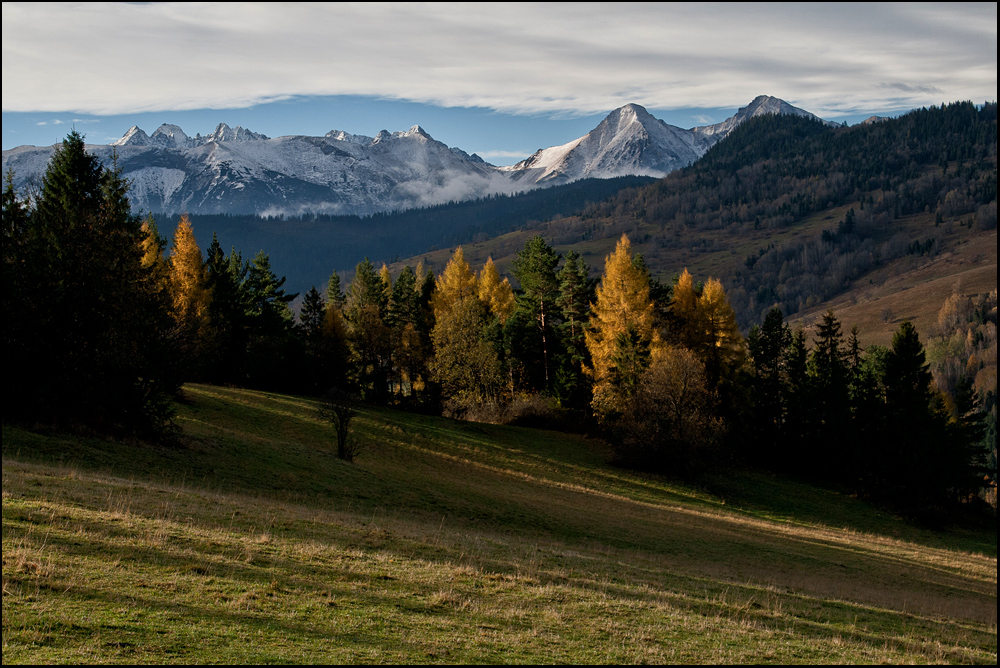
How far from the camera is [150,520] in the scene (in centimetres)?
1559

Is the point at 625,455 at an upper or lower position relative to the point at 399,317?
lower

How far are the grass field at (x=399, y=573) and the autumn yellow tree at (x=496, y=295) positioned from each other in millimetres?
33745

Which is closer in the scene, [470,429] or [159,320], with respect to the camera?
[159,320]

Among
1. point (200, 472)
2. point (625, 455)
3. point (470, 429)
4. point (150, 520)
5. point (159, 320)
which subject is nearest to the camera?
point (150, 520)

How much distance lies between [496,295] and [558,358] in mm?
12268

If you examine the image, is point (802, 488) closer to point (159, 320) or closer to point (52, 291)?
point (159, 320)

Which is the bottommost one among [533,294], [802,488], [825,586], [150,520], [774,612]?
[802,488]

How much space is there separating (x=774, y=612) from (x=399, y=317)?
59.5 meters

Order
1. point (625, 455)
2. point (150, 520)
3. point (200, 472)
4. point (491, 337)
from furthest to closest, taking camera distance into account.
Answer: point (491, 337), point (625, 455), point (200, 472), point (150, 520)

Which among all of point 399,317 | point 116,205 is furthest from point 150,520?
point 399,317

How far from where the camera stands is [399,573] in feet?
49.7

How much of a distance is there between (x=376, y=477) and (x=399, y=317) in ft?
135

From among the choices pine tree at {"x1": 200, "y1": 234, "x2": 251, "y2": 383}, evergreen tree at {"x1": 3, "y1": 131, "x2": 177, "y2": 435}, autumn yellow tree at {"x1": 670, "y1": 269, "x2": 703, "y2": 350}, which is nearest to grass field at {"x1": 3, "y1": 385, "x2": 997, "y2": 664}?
evergreen tree at {"x1": 3, "y1": 131, "x2": 177, "y2": 435}

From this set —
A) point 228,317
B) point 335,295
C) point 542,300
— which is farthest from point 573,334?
point 335,295
